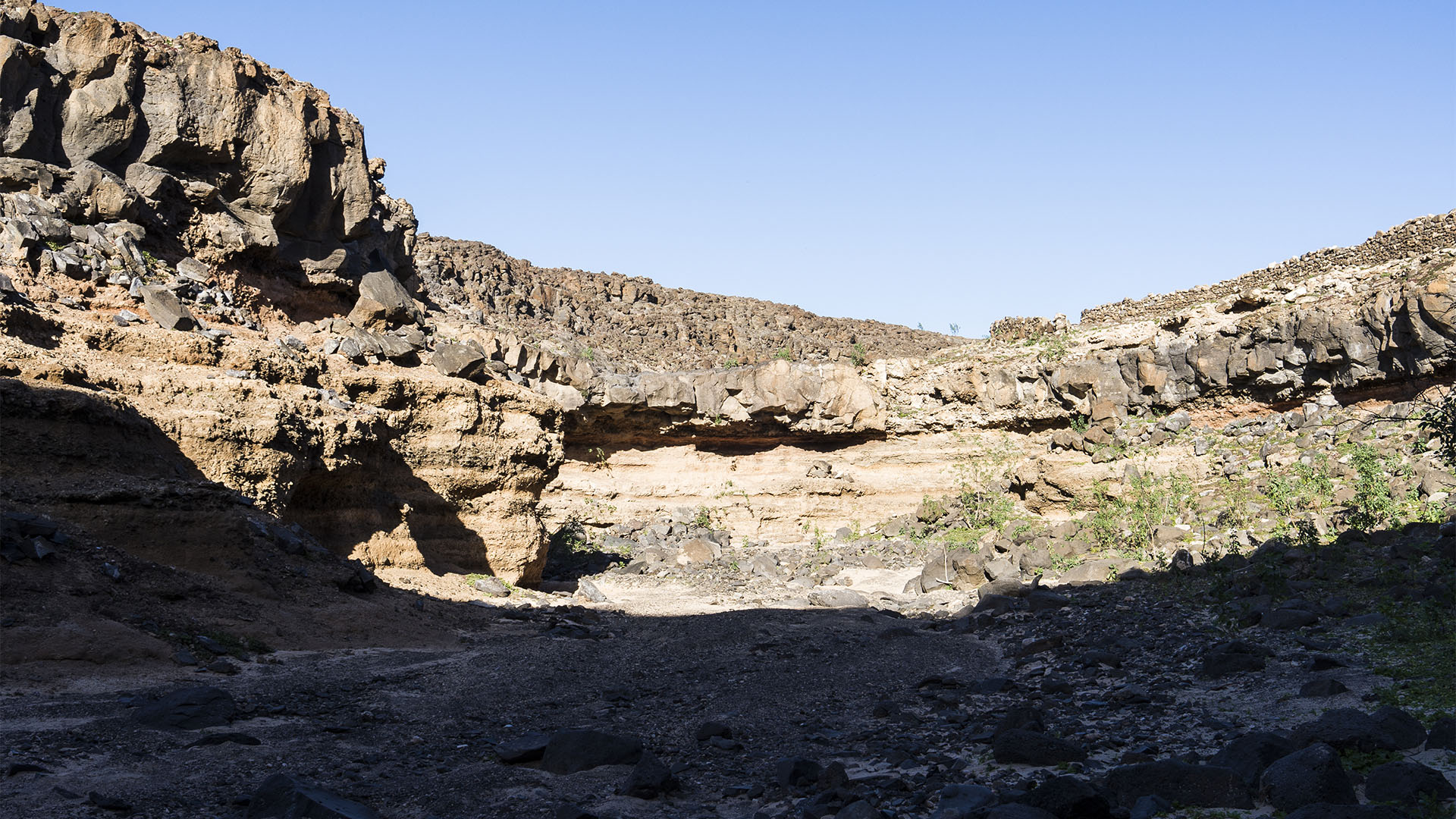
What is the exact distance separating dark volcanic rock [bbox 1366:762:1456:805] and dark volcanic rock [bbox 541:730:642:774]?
4561 millimetres

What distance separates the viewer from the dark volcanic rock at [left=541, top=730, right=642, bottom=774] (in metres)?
6.71

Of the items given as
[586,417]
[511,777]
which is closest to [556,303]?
[586,417]

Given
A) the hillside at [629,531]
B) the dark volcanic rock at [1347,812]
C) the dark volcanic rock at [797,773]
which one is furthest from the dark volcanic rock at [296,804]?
the dark volcanic rock at [1347,812]

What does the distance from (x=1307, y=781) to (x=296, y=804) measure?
17.9ft

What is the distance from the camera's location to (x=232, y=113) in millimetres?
18906

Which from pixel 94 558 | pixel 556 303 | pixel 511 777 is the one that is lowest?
pixel 511 777

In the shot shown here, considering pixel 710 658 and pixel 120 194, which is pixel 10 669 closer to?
pixel 710 658

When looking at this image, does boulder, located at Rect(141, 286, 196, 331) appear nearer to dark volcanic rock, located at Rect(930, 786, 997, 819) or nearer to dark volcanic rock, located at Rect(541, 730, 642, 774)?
dark volcanic rock, located at Rect(541, 730, 642, 774)

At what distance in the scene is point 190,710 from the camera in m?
7.02

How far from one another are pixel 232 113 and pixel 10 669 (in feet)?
46.9

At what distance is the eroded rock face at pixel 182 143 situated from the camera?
648 inches

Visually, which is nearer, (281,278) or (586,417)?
(281,278)

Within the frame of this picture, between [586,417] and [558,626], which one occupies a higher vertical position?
[586,417]

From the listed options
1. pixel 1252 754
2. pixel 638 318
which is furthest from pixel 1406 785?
pixel 638 318
